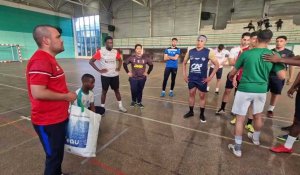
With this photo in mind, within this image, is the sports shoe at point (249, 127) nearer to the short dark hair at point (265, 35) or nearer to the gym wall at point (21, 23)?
the short dark hair at point (265, 35)

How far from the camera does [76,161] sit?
2.34 meters

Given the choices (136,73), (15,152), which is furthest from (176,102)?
(15,152)

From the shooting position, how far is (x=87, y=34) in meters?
24.5

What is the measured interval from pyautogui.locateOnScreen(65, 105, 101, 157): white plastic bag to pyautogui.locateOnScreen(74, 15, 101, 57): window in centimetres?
2446

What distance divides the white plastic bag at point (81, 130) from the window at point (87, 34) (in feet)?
80.3

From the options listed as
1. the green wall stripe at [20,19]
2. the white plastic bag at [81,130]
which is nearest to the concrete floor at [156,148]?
the white plastic bag at [81,130]

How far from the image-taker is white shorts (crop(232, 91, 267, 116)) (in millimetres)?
2357

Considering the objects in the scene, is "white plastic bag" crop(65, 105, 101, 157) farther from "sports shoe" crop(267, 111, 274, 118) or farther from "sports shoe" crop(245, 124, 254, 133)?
"sports shoe" crop(267, 111, 274, 118)

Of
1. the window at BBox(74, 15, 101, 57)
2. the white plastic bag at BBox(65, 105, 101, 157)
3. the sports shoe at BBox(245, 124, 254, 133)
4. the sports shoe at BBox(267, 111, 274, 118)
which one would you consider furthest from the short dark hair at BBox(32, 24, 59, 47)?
the window at BBox(74, 15, 101, 57)

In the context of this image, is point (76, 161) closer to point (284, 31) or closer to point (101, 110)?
point (101, 110)

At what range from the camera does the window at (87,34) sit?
23844 millimetres

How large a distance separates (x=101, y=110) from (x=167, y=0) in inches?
822

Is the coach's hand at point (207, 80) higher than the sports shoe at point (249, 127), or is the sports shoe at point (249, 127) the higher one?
the coach's hand at point (207, 80)

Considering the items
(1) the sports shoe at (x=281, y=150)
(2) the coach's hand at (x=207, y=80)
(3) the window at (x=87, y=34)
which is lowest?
(1) the sports shoe at (x=281, y=150)
